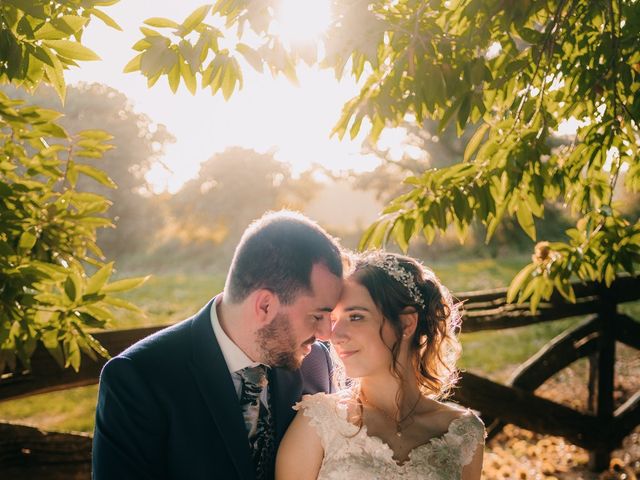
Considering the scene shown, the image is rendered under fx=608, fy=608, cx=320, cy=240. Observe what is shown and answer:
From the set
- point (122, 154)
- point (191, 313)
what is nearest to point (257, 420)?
point (191, 313)

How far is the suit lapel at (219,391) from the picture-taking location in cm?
244

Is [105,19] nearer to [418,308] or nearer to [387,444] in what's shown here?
[418,308]

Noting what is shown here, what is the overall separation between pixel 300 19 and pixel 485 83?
97cm

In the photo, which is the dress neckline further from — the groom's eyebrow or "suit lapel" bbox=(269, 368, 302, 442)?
the groom's eyebrow

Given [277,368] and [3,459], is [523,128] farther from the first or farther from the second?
[3,459]

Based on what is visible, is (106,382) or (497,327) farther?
(497,327)

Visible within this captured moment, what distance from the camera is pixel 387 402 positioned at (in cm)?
313

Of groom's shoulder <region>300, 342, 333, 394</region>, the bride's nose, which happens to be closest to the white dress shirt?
the bride's nose

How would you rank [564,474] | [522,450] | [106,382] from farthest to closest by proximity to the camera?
1. [522,450]
2. [564,474]
3. [106,382]

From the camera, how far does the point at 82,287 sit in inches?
102

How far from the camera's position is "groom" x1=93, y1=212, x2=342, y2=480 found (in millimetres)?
2439

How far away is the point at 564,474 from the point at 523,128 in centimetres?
408

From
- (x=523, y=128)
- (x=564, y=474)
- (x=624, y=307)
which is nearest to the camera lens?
(x=523, y=128)

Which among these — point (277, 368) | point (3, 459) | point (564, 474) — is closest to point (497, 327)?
point (564, 474)
